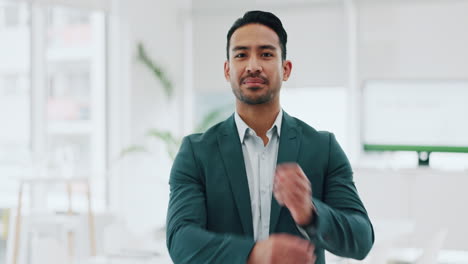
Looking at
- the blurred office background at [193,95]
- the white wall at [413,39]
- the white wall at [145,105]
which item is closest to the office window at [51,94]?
the blurred office background at [193,95]

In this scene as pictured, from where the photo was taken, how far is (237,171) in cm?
141

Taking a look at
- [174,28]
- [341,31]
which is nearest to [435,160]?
[341,31]

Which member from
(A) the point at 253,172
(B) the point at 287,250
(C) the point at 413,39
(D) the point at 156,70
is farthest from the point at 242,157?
(D) the point at 156,70

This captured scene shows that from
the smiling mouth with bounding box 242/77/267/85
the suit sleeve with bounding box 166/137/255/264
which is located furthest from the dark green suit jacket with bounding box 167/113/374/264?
the smiling mouth with bounding box 242/77/267/85

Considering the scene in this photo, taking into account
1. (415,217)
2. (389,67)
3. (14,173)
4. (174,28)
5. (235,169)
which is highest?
(174,28)

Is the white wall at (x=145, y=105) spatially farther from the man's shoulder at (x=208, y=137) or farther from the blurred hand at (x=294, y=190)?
the blurred hand at (x=294, y=190)

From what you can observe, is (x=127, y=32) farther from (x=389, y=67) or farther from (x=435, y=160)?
(x=435, y=160)

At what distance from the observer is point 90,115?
730cm

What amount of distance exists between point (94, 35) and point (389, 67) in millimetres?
3011

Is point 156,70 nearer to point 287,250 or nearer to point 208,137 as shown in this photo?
point 208,137

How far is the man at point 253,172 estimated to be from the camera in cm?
136

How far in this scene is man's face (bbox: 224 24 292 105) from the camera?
1.39m

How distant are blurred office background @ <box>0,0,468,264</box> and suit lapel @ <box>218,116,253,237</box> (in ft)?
15.1

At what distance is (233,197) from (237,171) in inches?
2.0
